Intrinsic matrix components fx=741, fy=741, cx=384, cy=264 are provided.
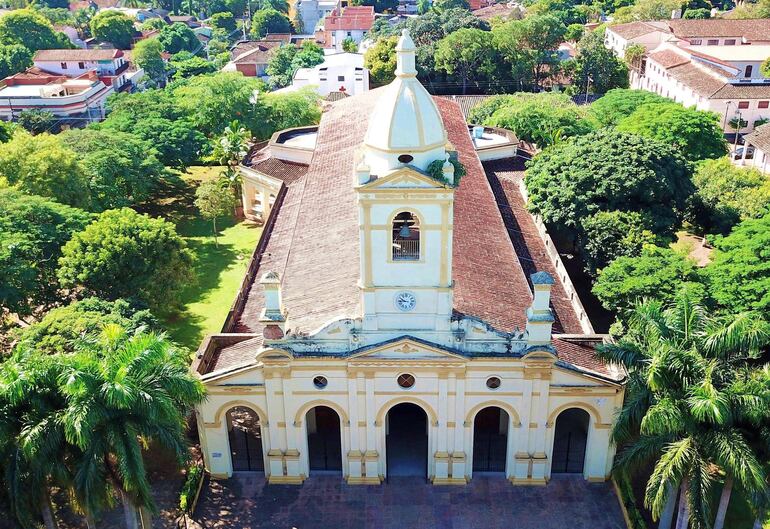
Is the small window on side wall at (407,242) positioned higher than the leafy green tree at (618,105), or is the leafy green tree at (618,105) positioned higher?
the small window on side wall at (407,242)

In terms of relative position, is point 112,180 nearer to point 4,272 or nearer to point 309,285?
point 4,272

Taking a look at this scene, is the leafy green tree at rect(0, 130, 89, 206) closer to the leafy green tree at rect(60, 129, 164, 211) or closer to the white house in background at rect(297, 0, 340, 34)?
the leafy green tree at rect(60, 129, 164, 211)

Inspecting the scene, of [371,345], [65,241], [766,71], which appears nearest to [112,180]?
[65,241]

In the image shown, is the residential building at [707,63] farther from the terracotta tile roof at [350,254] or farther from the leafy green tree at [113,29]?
the leafy green tree at [113,29]

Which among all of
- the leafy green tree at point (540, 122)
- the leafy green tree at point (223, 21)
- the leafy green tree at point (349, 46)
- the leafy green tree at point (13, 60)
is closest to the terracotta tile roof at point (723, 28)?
the leafy green tree at point (349, 46)

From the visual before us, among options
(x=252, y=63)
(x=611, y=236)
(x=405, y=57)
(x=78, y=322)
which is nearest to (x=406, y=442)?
(x=78, y=322)

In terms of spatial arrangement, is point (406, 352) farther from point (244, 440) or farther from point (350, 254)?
point (244, 440)
